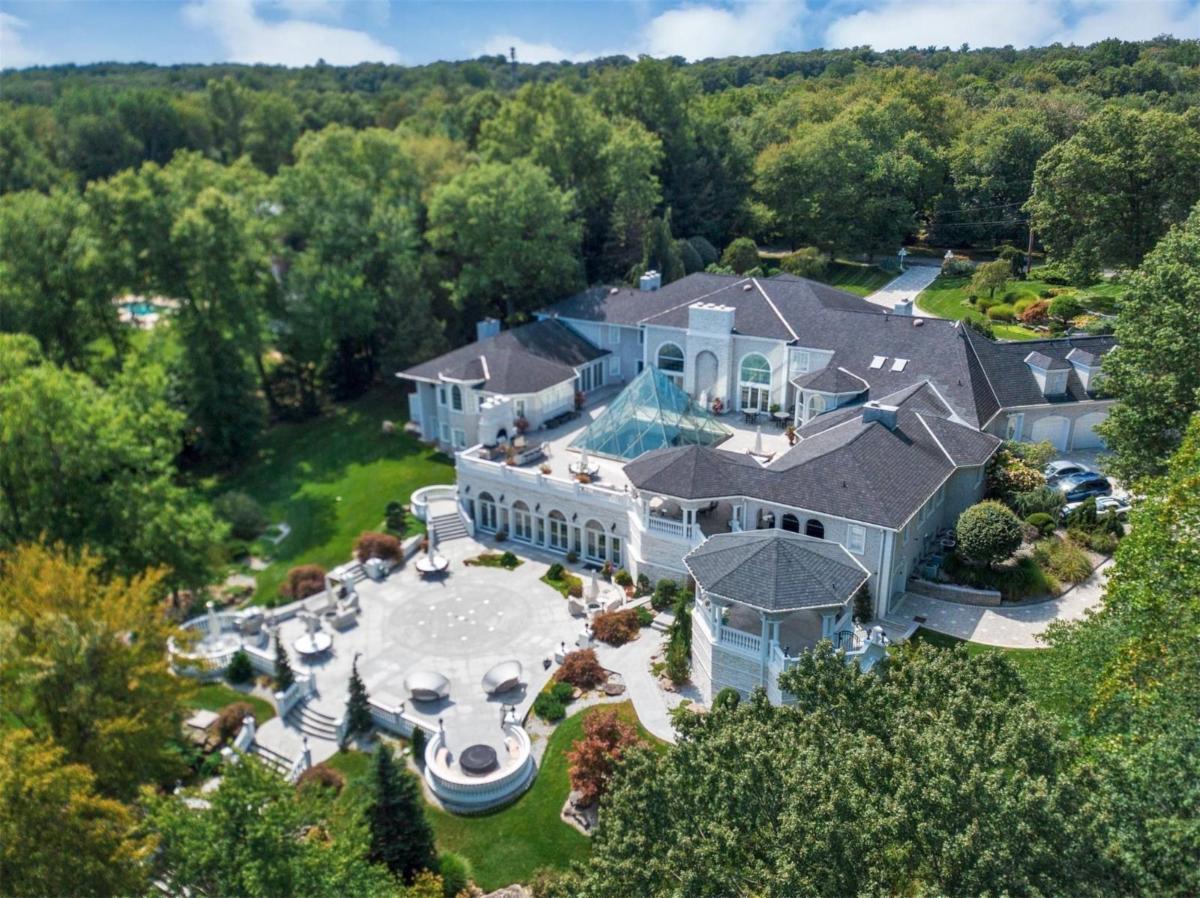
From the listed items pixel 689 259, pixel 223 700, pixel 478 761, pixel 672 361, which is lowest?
pixel 223 700

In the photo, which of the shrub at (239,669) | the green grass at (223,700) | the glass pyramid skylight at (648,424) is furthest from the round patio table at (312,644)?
the glass pyramid skylight at (648,424)

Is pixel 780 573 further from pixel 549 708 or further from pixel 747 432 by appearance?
pixel 747 432

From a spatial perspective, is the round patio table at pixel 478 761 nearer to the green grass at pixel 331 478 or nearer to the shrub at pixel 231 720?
the shrub at pixel 231 720

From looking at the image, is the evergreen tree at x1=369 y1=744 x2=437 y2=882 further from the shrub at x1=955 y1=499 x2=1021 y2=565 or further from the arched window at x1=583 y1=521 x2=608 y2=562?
the shrub at x1=955 y1=499 x2=1021 y2=565

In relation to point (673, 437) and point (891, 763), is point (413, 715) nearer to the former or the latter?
point (673, 437)

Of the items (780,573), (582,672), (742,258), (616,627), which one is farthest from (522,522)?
(742,258)

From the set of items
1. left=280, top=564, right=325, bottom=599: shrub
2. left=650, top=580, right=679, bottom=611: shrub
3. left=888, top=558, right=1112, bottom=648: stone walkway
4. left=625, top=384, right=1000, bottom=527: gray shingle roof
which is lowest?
left=280, top=564, right=325, bottom=599: shrub

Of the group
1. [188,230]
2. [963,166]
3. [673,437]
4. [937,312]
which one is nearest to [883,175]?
[963,166]

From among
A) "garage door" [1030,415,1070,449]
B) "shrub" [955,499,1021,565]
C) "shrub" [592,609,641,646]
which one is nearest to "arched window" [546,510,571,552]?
"shrub" [592,609,641,646]
